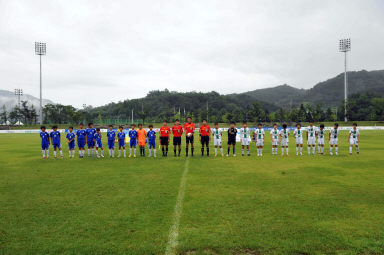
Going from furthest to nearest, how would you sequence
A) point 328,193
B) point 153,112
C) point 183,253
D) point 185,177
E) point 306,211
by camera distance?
point 153,112
point 185,177
point 328,193
point 306,211
point 183,253

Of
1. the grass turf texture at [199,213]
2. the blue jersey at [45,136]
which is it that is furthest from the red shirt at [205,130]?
the blue jersey at [45,136]

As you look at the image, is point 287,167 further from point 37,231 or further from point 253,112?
point 253,112

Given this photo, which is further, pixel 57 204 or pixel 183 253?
pixel 57 204

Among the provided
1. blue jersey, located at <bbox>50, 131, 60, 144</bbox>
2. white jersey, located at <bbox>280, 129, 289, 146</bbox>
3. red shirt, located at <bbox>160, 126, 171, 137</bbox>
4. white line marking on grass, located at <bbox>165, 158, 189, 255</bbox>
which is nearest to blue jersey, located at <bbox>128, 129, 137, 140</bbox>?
red shirt, located at <bbox>160, 126, 171, 137</bbox>

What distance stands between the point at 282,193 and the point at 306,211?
1.40m

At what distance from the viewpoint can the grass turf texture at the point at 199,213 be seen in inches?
160

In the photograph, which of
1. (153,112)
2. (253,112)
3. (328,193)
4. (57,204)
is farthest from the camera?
(153,112)

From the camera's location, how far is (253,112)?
89062 millimetres

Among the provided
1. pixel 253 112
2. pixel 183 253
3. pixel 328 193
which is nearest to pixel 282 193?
pixel 328 193

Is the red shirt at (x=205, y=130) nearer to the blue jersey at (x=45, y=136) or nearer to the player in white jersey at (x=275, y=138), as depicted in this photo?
the player in white jersey at (x=275, y=138)

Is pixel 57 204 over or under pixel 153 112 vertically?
under

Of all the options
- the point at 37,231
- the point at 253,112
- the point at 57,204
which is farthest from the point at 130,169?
the point at 253,112

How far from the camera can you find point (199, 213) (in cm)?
545

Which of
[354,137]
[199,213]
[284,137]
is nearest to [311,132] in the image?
[284,137]
